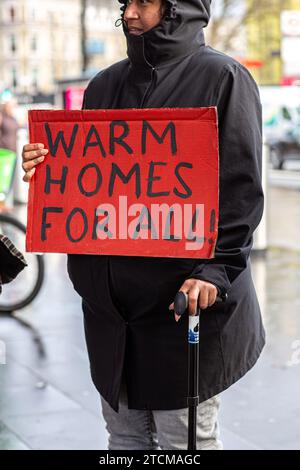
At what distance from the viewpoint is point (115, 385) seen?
276 cm

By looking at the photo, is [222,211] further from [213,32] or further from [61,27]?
[61,27]

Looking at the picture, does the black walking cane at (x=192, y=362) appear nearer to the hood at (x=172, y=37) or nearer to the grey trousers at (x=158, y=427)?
the grey trousers at (x=158, y=427)

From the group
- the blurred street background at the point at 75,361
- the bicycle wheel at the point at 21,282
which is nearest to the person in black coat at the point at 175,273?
the blurred street background at the point at 75,361

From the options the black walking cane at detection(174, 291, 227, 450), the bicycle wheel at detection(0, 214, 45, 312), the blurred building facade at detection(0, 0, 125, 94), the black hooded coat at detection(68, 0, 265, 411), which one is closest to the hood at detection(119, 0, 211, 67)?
the black hooded coat at detection(68, 0, 265, 411)

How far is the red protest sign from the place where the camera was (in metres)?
2.59

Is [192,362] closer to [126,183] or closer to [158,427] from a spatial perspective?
[158,427]

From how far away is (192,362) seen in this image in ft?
8.38

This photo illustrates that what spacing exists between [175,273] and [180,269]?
0.02m

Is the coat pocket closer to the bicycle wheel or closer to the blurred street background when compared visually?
the blurred street background

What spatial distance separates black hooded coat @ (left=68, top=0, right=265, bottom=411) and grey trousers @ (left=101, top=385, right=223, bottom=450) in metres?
0.05

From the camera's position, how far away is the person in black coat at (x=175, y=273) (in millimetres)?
2607

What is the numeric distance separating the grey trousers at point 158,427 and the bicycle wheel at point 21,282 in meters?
3.98
